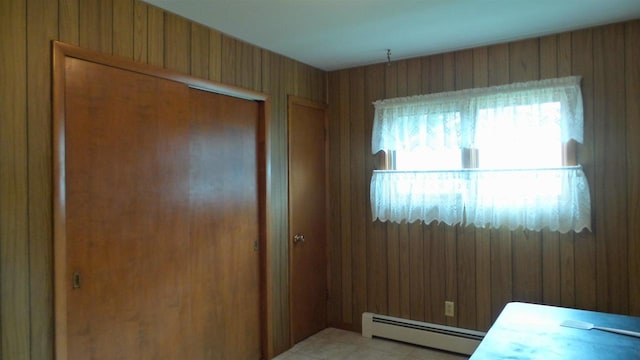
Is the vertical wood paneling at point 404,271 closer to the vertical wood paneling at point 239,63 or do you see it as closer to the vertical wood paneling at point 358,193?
the vertical wood paneling at point 358,193

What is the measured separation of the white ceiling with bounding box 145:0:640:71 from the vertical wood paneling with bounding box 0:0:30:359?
0.76 metres

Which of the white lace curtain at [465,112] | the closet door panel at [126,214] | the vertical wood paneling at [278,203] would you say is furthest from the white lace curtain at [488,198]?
the closet door panel at [126,214]

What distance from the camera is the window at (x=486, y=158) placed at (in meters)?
2.90

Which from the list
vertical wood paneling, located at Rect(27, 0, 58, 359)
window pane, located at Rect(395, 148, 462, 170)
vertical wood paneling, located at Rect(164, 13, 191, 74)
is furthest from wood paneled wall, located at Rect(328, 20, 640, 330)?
vertical wood paneling, located at Rect(27, 0, 58, 359)

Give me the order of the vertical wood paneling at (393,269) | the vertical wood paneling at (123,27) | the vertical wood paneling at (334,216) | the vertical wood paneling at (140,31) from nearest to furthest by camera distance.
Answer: the vertical wood paneling at (123,27) < the vertical wood paneling at (140,31) < the vertical wood paneling at (393,269) < the vertical wood paneling at (334,216)

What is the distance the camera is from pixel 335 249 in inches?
156

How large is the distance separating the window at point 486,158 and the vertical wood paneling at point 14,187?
2557 mm

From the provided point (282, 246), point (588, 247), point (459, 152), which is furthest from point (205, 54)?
point (588, 247)

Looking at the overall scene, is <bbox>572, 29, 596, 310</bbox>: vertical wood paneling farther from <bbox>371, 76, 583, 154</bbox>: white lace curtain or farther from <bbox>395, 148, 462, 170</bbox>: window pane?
<bbox>395, 148, 462, 170</bbox>: window pane

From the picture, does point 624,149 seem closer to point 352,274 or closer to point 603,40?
point 603,40

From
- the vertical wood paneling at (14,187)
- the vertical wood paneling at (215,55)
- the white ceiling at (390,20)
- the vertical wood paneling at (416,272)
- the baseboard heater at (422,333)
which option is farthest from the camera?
the vertical wood paneling at (416,272)

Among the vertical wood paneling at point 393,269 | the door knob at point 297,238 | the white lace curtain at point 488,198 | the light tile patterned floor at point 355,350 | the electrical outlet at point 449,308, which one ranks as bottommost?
the light tile patterned floor at point 355,350

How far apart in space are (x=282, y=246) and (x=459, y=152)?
5.29 ft

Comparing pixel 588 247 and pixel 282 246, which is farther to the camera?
pixel 282 246
